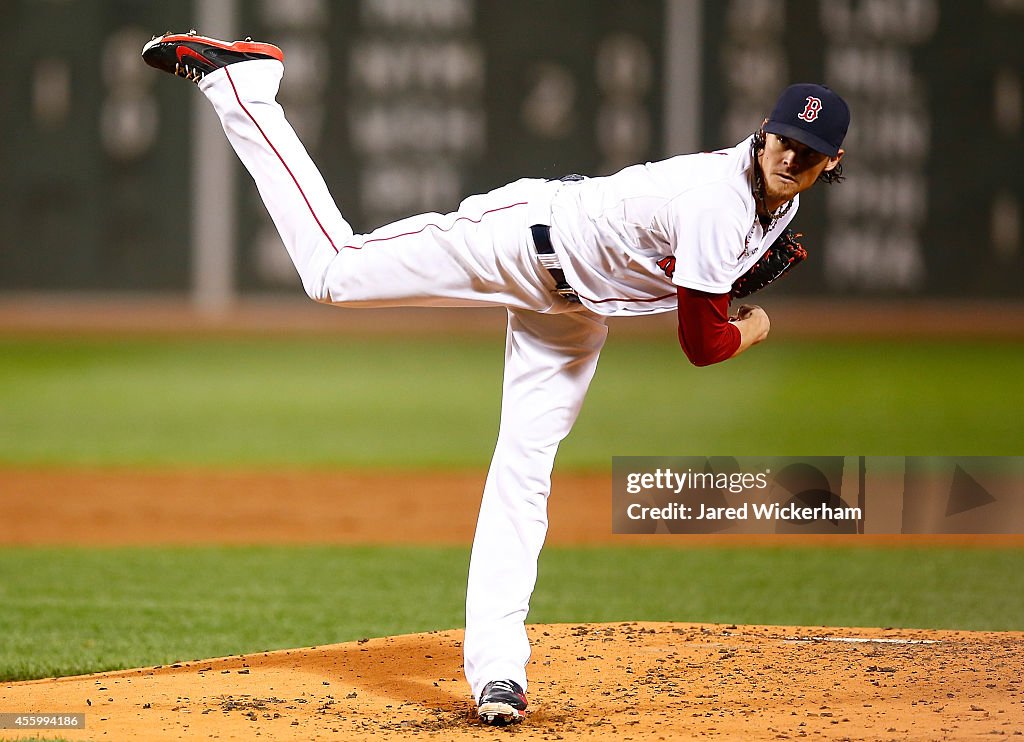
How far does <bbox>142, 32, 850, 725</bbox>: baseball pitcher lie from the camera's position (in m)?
2.76

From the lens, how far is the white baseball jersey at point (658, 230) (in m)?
2.73

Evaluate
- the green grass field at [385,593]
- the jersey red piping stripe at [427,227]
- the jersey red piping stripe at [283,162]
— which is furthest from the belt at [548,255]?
the green grass field at [385,593]

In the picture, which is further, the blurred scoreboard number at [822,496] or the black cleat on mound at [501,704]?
the blurred scoreboard number at [822,496]

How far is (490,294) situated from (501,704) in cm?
95

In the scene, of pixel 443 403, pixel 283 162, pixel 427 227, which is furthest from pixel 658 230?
pixel 443 403

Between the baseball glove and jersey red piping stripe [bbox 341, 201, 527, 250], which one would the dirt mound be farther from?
jersey red piping stripe [bbox 341, 201, 527, 250]

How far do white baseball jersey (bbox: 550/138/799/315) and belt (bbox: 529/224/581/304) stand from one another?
0.02m

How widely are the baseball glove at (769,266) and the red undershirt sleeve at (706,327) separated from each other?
0.17 m

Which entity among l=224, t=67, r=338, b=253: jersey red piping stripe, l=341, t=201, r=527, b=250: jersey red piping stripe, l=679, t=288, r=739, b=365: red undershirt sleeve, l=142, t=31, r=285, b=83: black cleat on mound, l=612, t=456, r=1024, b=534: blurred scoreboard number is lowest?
l=612, t=456, r=1024, b=534: blurred scoreboard number

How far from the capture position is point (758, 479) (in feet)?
23.2

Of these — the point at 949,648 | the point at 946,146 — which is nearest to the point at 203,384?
the point at 946,146

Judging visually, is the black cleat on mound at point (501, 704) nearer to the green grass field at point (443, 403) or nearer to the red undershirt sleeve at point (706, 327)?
the red undershirt sleeve at point (706, 327)

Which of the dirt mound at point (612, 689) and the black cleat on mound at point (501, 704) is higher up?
the black cleat on mound at point (501, 704)

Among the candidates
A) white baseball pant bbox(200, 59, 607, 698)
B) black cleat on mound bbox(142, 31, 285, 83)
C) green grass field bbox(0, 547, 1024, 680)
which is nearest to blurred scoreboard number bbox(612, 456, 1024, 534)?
green grass field bbox(0, 547, 1024, 680)
